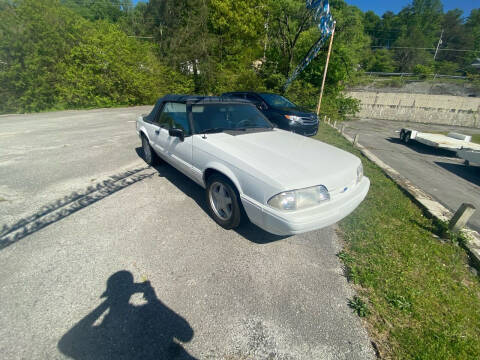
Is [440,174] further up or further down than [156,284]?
further down

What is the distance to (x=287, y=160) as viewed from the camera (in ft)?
8.18

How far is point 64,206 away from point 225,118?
290 cm

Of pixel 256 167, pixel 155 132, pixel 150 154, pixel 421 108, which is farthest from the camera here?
pixel 421 108

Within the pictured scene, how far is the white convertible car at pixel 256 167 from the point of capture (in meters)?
2.13

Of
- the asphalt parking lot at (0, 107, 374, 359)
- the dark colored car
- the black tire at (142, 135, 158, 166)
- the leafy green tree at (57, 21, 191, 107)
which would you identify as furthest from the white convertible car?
the leafy green tree at (57, 21, 191, 107)

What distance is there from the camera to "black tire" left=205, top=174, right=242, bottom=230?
8.45 feet

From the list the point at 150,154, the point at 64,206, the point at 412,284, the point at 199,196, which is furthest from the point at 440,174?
the point at 64,206

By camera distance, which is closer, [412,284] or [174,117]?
[412,284]

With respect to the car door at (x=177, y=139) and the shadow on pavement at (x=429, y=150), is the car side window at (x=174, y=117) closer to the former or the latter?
the car door at (x=177, y=139)

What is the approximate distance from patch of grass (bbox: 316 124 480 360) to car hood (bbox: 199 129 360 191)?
955 millimetres

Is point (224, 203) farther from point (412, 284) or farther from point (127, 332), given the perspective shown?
point (412, 284)

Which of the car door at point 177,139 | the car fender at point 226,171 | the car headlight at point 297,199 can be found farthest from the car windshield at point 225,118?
the car headlight at point 297,199

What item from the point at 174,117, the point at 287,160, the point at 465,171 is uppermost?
the point at 174,117

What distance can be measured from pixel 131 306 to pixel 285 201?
1.71 meters
